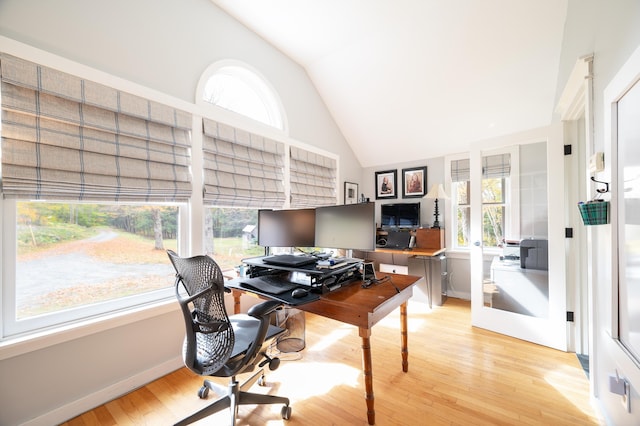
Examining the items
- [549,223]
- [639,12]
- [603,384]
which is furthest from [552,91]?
[603,384]

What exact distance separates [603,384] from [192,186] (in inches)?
123

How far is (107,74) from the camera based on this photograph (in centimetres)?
169

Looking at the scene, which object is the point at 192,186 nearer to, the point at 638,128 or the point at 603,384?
the point at 638,128

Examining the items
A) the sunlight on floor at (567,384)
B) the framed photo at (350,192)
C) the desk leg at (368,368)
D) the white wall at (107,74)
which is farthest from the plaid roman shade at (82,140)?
the sunlight on floor at (567,384)

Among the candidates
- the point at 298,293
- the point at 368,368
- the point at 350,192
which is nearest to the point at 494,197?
the point at 350,192

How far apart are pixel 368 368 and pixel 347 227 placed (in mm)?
866

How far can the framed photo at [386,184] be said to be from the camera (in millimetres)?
4188

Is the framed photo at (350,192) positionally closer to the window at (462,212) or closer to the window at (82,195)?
the window at (462,212)

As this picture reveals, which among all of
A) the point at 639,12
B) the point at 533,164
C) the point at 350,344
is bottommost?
the point at 350,344

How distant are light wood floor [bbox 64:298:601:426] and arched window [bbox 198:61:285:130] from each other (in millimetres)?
2399

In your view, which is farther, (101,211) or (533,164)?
(533,164)

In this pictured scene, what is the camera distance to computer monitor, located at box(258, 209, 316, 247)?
2.07m

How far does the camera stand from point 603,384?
1.47 meters

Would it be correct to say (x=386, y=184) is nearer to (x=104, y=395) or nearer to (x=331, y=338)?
(x=331, y=338)
